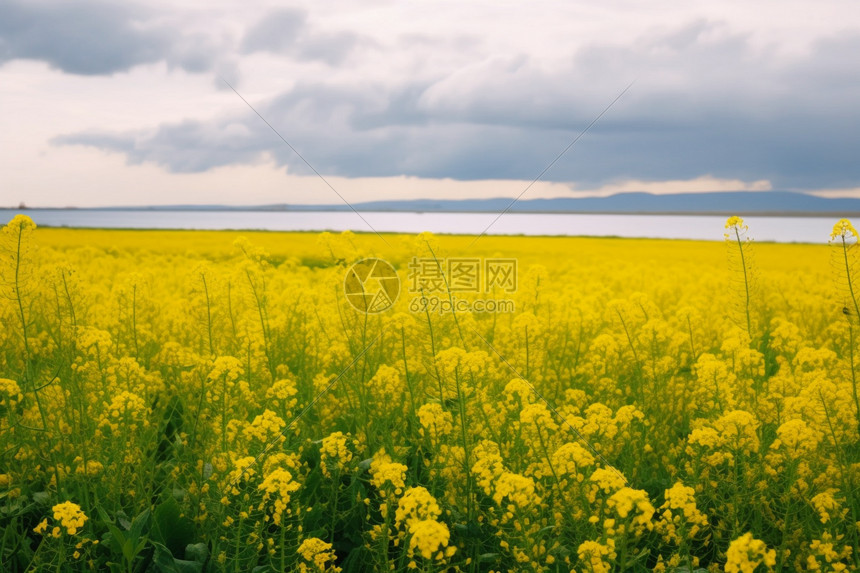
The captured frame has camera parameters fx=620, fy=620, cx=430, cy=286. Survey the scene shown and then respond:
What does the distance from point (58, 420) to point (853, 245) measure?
5.27 m

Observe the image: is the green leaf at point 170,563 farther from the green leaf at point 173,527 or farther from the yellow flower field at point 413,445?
the green leaf at point 173,527

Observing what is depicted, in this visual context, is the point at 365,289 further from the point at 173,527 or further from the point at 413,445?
the point at 173,527

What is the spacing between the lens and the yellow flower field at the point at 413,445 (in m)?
3.10

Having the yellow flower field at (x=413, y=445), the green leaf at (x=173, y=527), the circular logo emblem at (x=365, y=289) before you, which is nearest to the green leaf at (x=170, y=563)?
the yellow flower field at (x=413, y=445)

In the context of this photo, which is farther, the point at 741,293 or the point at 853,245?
the point at 741,293

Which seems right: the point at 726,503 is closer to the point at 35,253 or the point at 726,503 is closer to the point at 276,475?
the point at 276,475

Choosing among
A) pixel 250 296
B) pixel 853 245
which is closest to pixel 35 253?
pixel 250 296

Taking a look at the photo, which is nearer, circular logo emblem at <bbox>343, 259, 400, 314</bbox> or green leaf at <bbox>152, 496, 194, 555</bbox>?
green leaf at <bbox>152, 496, 194, 555</bbox>

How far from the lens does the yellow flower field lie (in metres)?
3.10

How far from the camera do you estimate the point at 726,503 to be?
340 centimetres

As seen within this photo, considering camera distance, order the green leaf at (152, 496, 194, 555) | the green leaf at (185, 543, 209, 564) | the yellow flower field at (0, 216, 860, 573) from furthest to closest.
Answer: the green leaf at (152, 496, 194, 555) → the green leaf at (185, 543, 209, 564) → the yellow flower field at (0, 216, 860, 573)

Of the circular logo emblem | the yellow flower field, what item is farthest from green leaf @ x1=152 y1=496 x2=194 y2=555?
the circular logo emblem

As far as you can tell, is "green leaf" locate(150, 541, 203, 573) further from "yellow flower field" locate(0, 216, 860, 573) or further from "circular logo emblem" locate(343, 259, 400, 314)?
"circular logo emblem" locate(343, 259, 400, 314)

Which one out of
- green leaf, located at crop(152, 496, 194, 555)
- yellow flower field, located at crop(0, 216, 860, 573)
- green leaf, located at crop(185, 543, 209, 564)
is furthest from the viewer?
green leaf, located at crop(152, 496, 194, 555)
